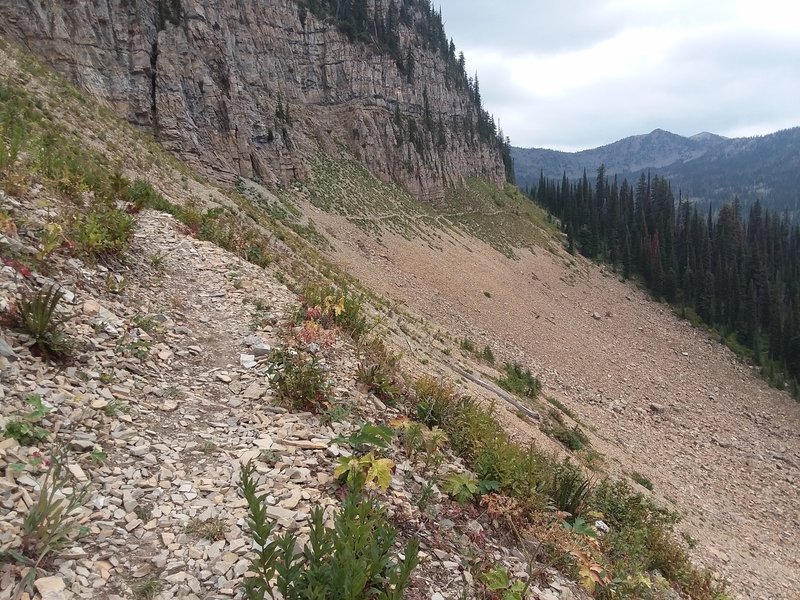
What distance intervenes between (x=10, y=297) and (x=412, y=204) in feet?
183

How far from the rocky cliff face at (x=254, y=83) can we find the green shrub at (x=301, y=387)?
30.2 meters

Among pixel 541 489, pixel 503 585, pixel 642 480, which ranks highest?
pixel 503 585

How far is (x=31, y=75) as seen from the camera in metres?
18.5

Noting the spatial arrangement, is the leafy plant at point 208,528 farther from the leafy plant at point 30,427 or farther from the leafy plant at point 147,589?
the leafy plant at point 30,427

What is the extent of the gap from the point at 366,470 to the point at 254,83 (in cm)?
5482

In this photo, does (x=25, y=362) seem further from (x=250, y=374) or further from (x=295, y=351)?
(x=295, y=351)

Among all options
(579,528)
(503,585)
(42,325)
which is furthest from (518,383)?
(42,325)

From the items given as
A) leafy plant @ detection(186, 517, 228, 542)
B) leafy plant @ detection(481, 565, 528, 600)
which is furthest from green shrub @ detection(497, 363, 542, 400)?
leafy plant @ detection(186, 517, 228, 542)

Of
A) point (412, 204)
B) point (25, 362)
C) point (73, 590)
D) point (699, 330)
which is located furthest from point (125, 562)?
point (699, 330)

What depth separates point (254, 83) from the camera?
50.7m

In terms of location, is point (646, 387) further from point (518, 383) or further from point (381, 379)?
point (381, 379)

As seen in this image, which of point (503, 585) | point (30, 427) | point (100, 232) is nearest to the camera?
point (503, 585)

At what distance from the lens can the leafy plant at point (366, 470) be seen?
457cm

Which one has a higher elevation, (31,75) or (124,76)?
(124,76)
